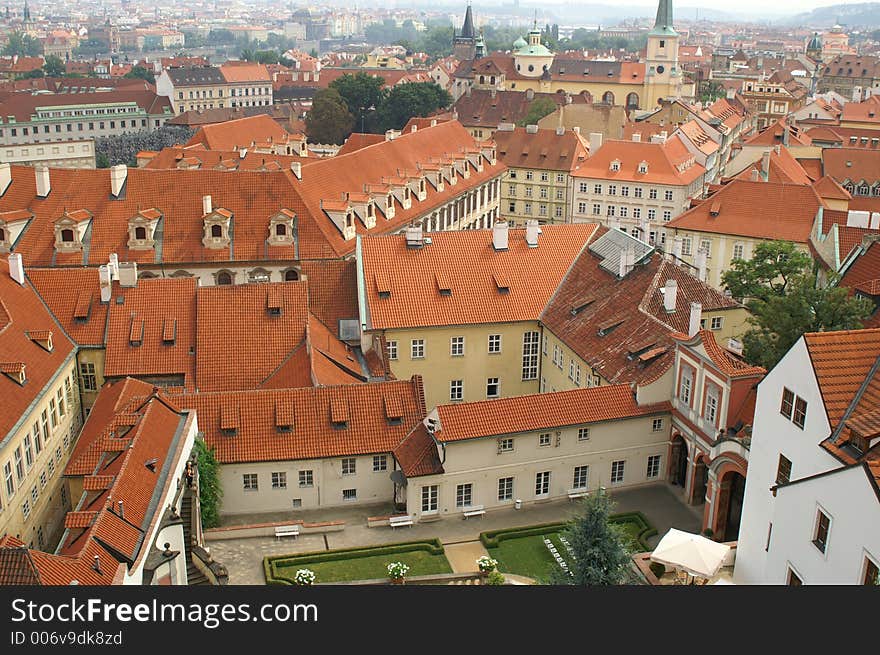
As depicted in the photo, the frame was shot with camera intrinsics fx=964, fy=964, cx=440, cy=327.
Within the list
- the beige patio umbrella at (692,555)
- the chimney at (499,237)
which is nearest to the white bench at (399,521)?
the beige patio umbrella at (692,555)

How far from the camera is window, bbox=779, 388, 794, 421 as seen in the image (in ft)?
89.2

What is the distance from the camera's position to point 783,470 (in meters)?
27.7

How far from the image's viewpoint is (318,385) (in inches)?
1715

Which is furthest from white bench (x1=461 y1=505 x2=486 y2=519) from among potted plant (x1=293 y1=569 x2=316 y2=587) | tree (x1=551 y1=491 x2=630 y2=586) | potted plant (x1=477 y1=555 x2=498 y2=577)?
tree (x1=551 y1=491 x2=630 y2=586)

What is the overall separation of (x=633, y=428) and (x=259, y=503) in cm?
1621

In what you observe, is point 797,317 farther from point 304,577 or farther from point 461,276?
point 304,577

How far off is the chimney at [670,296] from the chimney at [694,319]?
A: 66.9 inches

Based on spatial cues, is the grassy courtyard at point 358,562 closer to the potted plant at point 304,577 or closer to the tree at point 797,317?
the potted plant at point 304,577

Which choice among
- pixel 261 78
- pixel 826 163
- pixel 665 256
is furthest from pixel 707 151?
pixel 261 78

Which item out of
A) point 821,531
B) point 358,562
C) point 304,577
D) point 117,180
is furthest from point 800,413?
point 117,180

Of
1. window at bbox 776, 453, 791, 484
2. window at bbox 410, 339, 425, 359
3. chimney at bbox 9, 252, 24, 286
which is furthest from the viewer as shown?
window at bbox 410, 339, 425, 359

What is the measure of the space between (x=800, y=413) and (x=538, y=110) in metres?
107

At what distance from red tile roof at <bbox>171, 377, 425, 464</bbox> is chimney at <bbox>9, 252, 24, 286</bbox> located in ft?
40.5

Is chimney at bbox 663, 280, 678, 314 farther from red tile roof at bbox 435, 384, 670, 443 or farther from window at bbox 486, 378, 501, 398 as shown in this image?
window at bbox 486, 378, 501, 398
